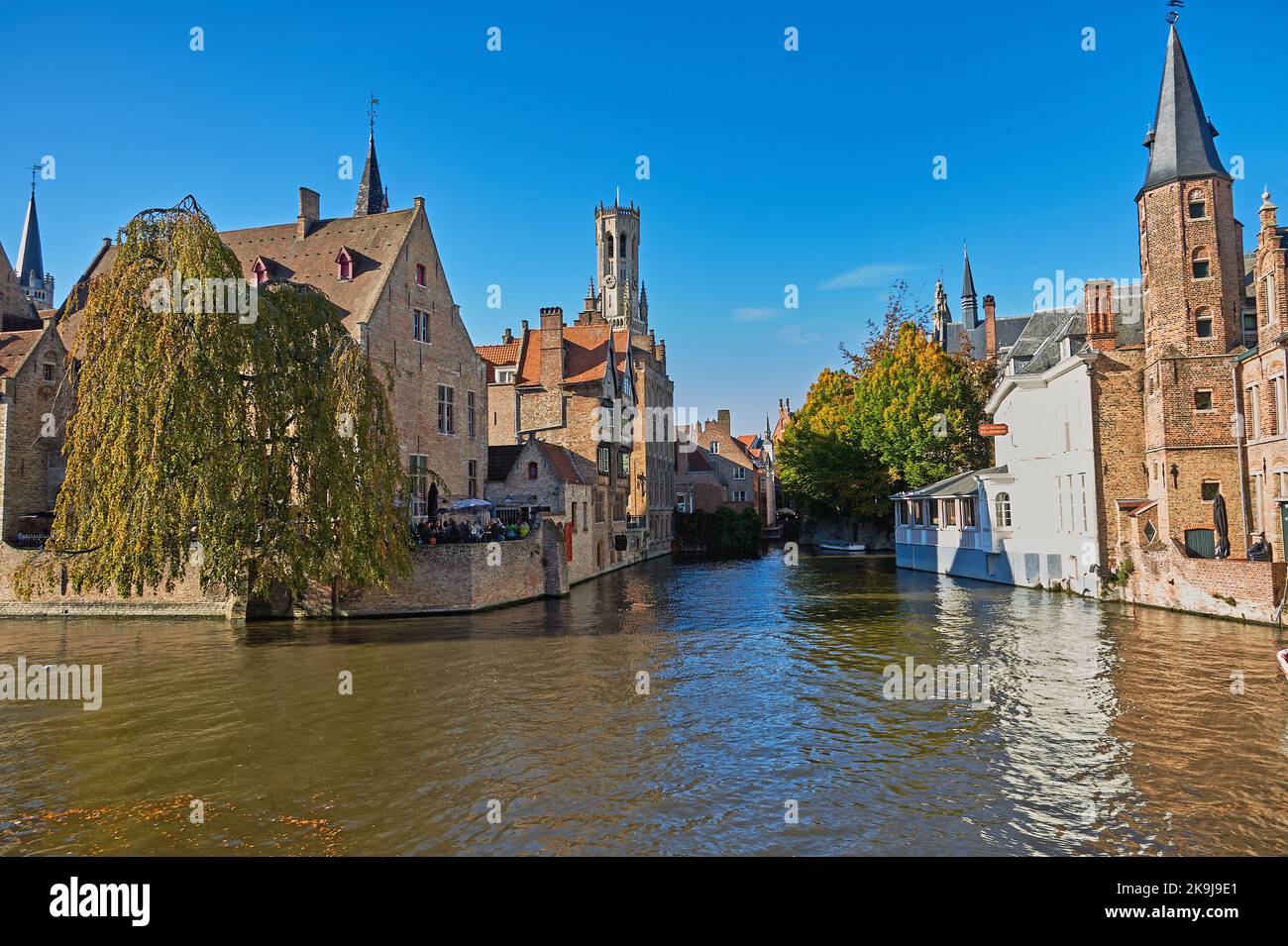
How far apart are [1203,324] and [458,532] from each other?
78.4ft

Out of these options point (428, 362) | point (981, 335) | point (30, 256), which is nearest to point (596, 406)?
point (428, 362)

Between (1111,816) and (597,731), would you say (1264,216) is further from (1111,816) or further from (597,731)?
(597,731)

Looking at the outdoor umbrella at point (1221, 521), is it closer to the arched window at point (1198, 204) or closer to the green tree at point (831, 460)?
the arched window at point (1198, 204)

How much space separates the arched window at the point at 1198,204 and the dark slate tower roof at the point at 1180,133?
1.70ft

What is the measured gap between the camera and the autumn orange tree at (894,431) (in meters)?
A: 47.3

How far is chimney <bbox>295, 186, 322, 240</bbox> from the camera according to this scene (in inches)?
1264

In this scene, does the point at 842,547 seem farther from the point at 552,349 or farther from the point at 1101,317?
the point at 1101,317

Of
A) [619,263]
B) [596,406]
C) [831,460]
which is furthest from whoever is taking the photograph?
[619,263]

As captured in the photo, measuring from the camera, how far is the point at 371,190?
168 feet

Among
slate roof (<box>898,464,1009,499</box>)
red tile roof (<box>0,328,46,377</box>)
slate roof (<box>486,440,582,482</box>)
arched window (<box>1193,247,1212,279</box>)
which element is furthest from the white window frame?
red tile roof (<box>0,328,46,377</box>)

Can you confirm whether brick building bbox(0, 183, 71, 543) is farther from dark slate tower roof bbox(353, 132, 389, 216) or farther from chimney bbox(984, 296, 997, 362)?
chimney bbox(984, 296, 997, 362)

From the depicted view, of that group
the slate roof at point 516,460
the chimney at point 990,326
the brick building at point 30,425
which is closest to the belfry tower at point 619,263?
the chimney at point 990,326
